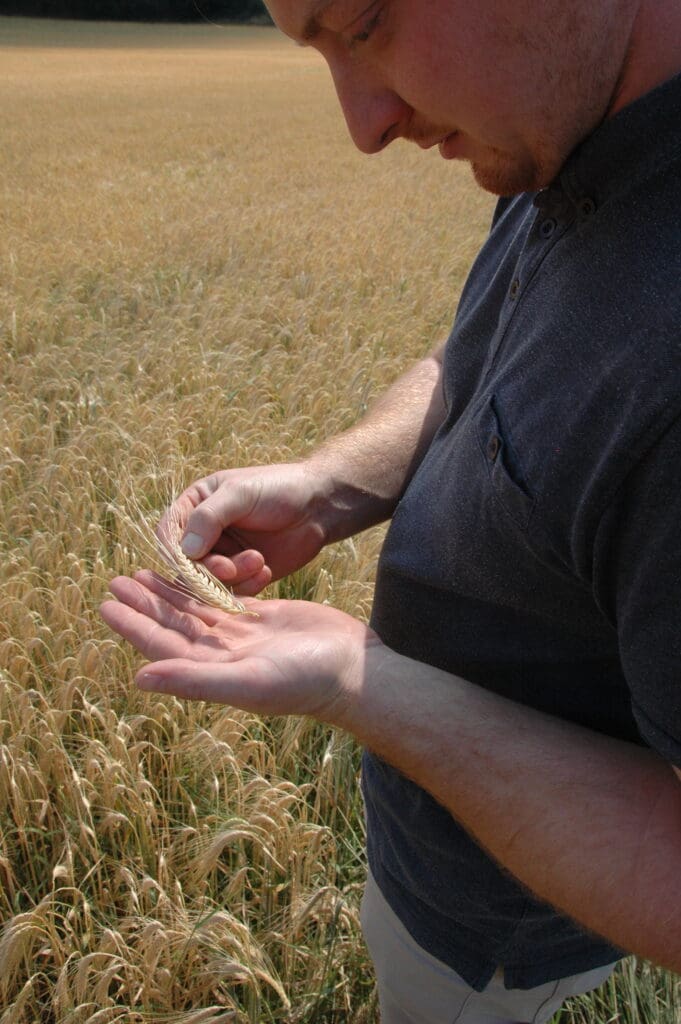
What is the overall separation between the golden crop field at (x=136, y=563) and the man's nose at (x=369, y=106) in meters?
1.25

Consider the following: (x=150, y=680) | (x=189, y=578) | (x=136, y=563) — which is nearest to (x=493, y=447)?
(x=150, y=680)

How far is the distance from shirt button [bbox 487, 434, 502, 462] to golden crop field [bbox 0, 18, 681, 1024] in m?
1.06

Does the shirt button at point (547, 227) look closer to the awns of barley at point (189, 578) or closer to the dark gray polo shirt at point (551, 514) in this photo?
the dark gray polo shirt at point (551, 514)

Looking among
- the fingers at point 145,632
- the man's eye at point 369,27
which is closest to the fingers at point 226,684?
the fingers at point 145,632

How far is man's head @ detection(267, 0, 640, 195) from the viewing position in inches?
33.1

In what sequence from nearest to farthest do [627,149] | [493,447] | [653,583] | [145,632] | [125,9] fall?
1. [653,583]
2. [627,149]
3. [493,447]
4. [145,632]
5. [125,9]

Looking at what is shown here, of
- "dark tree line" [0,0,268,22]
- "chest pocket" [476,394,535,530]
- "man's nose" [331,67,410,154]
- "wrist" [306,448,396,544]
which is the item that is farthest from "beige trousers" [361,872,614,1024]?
"dark tree line" [0,0,268,22]

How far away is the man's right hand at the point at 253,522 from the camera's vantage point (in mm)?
1498

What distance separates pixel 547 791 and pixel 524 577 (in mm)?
215

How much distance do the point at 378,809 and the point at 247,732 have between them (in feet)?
3.25

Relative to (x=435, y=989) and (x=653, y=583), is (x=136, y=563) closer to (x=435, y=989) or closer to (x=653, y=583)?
(x=435, y=989)

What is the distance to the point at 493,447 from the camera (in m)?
0.97

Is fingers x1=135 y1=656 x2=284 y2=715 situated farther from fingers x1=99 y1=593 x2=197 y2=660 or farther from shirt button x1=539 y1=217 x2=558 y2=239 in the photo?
shirt button x1=539 y1=217 x2=558 y2=239

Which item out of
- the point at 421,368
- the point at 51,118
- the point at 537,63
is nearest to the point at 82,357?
the point at 421,368
